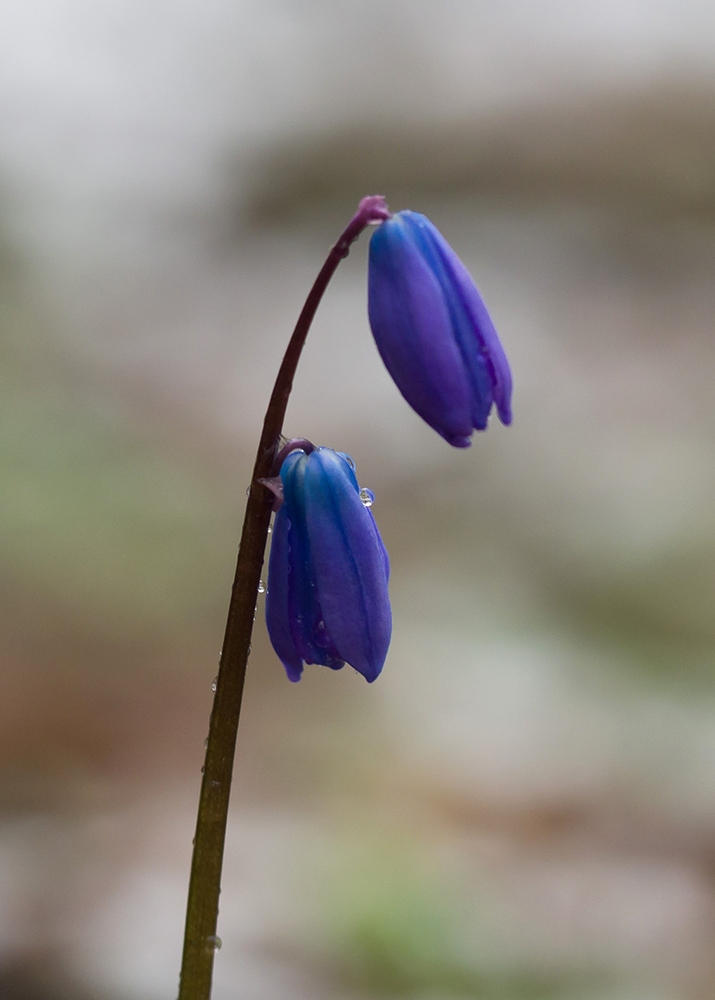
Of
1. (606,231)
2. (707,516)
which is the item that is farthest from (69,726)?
(606,231)

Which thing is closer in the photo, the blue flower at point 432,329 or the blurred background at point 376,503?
the blue flower at point 432,329

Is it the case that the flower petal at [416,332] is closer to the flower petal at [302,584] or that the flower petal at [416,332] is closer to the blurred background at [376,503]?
the flower petal at [302,584]

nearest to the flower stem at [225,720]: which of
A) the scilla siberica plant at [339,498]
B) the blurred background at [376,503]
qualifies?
the scilla siberica plant at [339,498]

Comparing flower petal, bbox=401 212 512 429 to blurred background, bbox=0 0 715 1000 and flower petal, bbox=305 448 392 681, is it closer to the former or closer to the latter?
flower petal, bbox=305 448 392 681

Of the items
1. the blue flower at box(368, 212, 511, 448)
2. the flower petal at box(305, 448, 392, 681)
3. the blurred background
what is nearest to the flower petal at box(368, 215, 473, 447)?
the blue flower at box(368, 212, 511, 448)

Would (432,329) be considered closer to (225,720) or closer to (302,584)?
(302,584)

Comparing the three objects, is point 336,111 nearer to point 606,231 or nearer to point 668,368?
point 606,231
